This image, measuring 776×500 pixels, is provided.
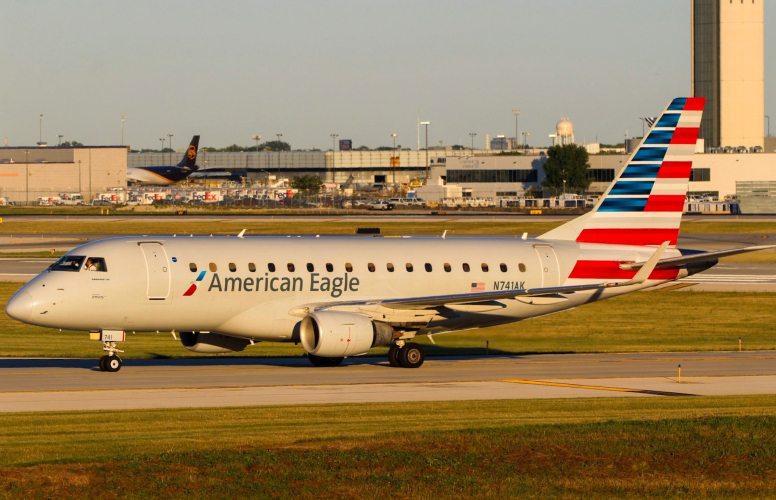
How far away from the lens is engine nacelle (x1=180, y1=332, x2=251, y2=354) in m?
33.1

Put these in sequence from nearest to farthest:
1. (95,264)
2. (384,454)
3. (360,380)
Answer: (384,454) < (360,380) < (95,264)

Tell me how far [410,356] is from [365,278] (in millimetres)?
3012

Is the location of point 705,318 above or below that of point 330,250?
below

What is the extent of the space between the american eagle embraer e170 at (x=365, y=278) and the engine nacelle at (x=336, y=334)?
0.04 m

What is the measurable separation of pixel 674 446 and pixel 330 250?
17692mm

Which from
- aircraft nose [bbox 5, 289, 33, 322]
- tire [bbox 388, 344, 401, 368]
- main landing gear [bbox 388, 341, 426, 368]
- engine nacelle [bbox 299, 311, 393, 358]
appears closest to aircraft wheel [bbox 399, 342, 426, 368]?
main landing gear [bbox 388, 341, 426, 368]

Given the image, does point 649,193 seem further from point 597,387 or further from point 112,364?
point 112,364

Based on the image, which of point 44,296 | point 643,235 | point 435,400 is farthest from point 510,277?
point 44,296

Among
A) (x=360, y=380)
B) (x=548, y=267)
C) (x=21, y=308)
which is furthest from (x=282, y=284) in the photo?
(x=548, y=267)

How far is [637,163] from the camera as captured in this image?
38.7 m

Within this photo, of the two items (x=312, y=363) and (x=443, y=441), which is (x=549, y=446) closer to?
(x=443, y=441)

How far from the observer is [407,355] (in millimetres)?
33531

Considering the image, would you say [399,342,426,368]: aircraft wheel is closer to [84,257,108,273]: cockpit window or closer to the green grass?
[84,257,108,273]: cockpit window

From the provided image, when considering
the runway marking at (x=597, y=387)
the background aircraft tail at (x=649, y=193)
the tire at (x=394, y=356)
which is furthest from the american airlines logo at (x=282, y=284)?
the background aircraft tail at (x=649, y=193)
